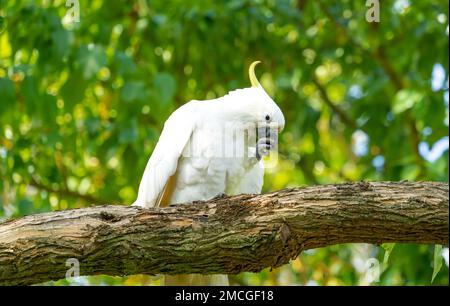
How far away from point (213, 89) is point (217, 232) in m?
3.40

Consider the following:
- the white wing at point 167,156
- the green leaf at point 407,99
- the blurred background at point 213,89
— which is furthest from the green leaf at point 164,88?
the green leaf at point 407,99

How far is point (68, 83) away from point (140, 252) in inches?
83.9

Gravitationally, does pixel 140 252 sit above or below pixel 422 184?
below

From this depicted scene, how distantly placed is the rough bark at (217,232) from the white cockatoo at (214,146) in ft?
2.59

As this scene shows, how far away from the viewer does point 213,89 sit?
20.2 feet

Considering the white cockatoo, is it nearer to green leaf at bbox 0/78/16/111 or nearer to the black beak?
the black beak

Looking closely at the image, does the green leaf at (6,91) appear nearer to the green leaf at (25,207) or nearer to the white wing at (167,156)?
the green leaf at (25,207)

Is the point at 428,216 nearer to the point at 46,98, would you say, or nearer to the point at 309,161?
the point at 46,98

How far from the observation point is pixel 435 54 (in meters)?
5.67

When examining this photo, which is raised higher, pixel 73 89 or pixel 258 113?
pixel 73 89

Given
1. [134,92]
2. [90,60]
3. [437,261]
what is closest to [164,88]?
[134,92]

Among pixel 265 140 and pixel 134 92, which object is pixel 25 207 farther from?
pixel 265 140

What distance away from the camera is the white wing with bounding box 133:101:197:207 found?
12.3 feet
